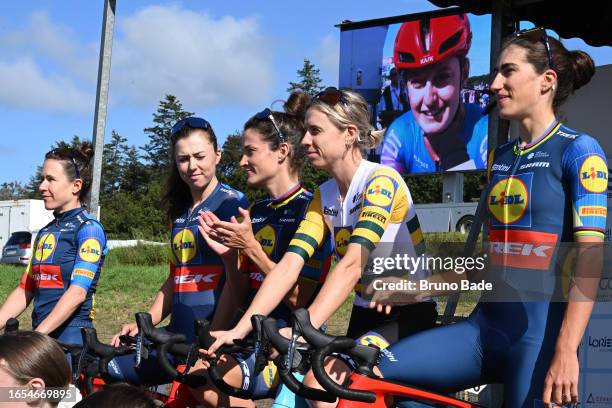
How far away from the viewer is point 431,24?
20234 millimetres

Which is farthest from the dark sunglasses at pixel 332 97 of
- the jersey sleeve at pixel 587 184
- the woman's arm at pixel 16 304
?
the woman's arm at pixel 16 304

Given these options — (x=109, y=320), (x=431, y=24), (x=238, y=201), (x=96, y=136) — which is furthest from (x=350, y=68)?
(x=238, y=201)

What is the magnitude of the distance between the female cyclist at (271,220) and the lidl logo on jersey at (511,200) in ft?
3.21

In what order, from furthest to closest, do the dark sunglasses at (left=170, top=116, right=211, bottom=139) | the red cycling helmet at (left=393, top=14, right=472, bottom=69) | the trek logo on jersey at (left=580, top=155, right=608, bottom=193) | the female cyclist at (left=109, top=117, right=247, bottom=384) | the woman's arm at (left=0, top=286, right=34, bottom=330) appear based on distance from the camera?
the red cycling helmet at (left=393, top=14, right=472, bottom=69) → the woman's arm at (left=0, top=286, right=34, bottom=330) → the dark sunglasses at (left=170, top=116, right=211, bottom=139) → the female cyclist at (left=109, top=117, right=247, bottom=384) → the trek logo on jersey at (left=580, top=155, right=608, bottom=193)

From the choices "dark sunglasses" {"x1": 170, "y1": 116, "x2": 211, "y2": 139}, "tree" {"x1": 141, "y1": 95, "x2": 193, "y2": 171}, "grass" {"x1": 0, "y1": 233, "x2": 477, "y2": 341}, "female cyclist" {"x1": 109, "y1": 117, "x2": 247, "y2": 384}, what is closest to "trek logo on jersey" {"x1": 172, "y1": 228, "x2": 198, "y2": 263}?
"female cyclist" {"x1": 109, "y1": 117, "x2": 247, "y2": 384}

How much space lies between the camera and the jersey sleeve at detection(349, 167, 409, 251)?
3.09 metres

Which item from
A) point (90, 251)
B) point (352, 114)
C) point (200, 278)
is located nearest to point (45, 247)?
point (90, 251)

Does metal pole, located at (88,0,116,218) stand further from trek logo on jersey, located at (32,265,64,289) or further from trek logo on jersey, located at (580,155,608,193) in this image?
trek logo on jersey, located at (580,155,608,193)

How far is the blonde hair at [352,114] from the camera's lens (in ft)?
11.3

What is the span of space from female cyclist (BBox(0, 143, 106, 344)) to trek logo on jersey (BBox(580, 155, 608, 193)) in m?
2.94

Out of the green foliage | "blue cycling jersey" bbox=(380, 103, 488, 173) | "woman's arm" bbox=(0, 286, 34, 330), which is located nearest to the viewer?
"woman's arm" bbox=(0, 286, 34, 330)

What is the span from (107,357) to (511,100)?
6.96ft

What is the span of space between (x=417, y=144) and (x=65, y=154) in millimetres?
16529

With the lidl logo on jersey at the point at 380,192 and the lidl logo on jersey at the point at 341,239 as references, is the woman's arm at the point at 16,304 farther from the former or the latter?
the lidl logo on jersey at the point at 380,192
